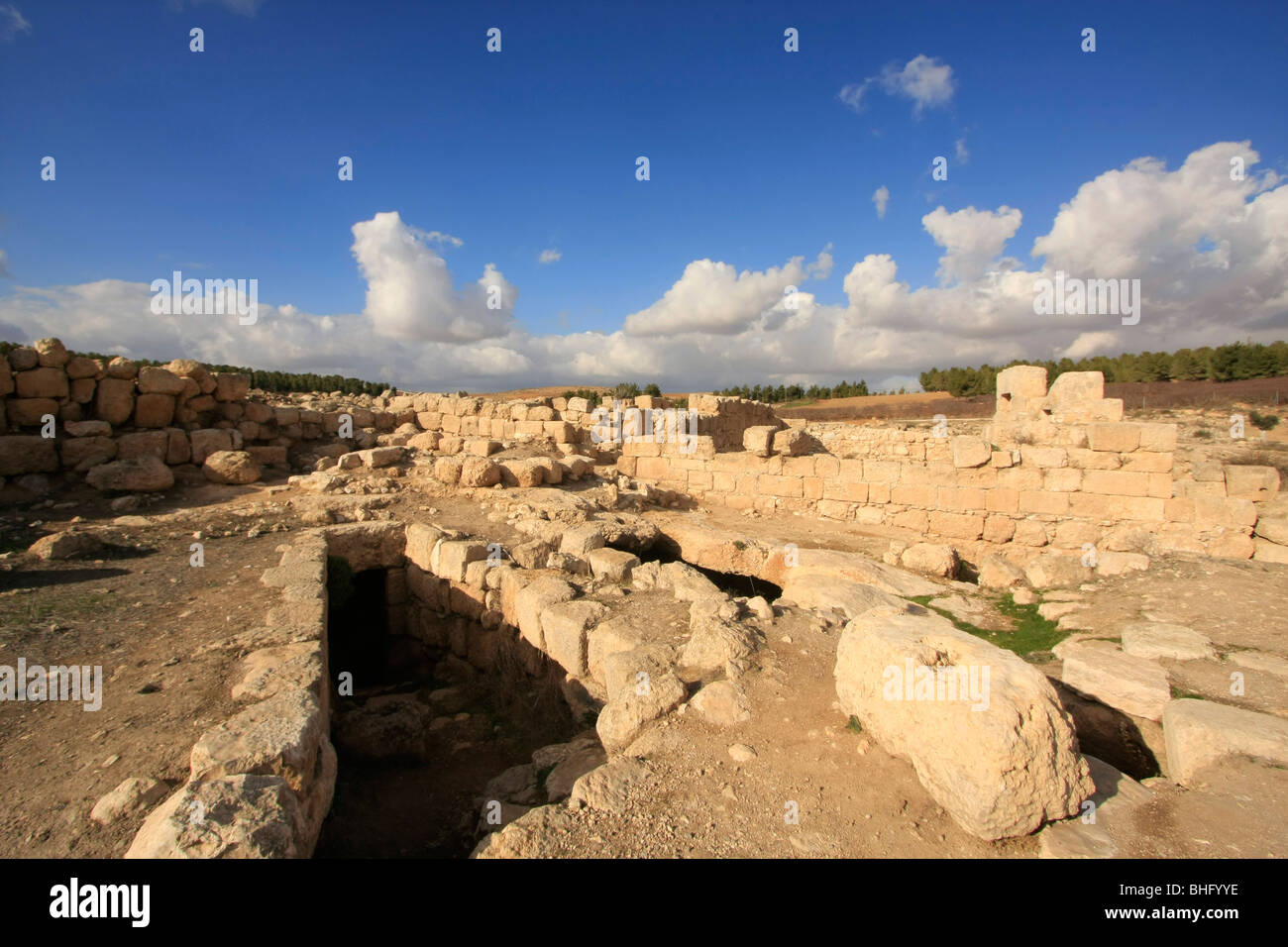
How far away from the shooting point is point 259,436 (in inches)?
441

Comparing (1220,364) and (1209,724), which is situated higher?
(1220,364)

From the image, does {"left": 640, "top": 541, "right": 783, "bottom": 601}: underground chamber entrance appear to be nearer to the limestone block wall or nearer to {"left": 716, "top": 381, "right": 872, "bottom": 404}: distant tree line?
the limestone block wall

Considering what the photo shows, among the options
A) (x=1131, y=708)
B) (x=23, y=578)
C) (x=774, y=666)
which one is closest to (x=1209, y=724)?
(x=1131, y=708)

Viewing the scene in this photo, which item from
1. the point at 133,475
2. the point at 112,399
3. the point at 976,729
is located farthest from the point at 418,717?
the point at 112,399

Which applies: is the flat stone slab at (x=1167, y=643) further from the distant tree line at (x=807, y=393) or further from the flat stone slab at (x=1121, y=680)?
the distant tree line at (x=807, y=393)

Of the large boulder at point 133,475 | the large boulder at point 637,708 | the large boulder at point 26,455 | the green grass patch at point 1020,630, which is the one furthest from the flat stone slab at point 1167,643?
the large boulder at point 26,455

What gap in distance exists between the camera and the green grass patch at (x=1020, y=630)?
16.8ft

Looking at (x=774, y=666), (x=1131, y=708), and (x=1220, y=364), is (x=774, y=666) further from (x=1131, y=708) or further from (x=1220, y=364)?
(x=1220, y=364)

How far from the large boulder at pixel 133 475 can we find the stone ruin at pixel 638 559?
4cm

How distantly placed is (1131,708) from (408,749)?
553 centimetres

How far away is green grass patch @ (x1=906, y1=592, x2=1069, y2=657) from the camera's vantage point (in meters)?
5.13

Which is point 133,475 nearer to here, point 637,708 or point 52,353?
point 52,353

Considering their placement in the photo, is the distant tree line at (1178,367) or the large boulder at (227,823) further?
the distant tree line at (1178,367)
